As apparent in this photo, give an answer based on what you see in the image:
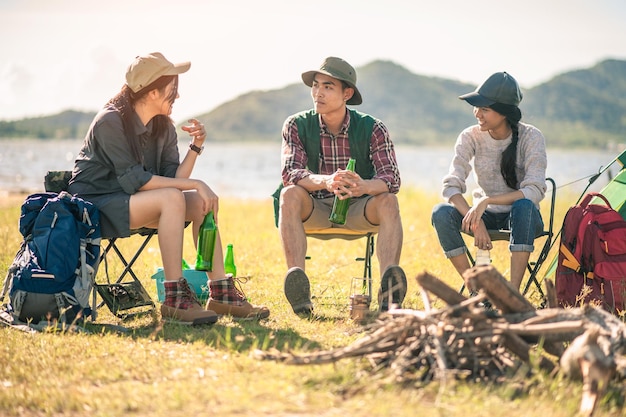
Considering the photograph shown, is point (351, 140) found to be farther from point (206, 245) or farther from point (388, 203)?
point (206, 245)

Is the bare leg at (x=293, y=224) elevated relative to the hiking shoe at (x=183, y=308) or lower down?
elevated

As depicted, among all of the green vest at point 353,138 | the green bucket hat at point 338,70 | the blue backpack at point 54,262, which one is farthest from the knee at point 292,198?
the blue backpack at point 54,262

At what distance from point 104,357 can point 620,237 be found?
9.53 feet

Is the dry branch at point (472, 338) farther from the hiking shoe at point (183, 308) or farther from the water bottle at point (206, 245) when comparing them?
the water bottle at point (206, 245)

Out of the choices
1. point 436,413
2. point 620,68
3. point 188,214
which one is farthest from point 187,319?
point 620,68

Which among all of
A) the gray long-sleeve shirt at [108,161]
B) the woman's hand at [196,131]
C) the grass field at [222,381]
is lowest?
the grass field at [222,381]

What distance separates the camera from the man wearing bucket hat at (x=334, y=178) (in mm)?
4660

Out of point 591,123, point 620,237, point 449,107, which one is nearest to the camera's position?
point 620,237

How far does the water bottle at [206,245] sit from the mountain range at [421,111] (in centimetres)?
10403

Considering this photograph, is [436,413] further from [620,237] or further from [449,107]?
[449,107]

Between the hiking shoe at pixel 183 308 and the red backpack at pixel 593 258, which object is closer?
the hiking shoe at pixel 183 308

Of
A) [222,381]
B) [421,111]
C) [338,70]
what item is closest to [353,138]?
[338,70]

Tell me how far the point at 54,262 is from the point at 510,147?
2.80 metres

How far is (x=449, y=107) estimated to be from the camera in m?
144
